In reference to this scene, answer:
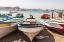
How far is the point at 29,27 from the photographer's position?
357 cm

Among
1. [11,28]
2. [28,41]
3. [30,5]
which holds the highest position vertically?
A: [30,5]

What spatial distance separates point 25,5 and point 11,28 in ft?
6.69

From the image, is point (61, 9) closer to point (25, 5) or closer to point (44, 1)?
point (44, 1)

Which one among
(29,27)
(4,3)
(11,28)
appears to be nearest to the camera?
(29,27)

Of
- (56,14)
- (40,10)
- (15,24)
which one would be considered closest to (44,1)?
(40,10)

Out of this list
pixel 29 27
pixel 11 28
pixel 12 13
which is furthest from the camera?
pixel 12 13

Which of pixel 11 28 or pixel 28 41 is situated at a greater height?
pixel 11 28

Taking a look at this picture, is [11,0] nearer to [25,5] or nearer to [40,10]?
[25,5]

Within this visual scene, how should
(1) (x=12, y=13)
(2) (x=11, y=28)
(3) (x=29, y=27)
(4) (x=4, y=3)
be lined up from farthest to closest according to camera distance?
1. (1) (x=12, y=13)
2. (4) (x=4, y=3)
3. (2) (x=11, y=28)
4. (3) (x=29, y=27)

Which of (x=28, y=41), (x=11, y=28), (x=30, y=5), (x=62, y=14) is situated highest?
(x=30, y=5)

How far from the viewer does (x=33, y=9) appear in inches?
229

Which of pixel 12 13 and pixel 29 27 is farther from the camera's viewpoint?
pixel 12 13

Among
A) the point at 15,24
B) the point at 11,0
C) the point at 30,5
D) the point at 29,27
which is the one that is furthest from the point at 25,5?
the point at 29,27

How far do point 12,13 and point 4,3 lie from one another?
0.73 metres
